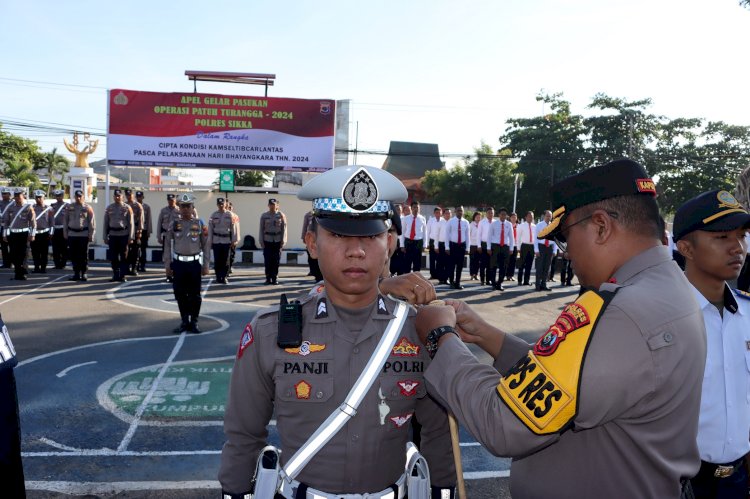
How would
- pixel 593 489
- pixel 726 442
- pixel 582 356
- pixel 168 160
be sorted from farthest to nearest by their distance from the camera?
1. pixel 168 160
2. pixel 726 442
3. pixel 593 489
4. pixel 582 356

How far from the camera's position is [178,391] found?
6078mm

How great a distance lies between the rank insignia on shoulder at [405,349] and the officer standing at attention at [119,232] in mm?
13291

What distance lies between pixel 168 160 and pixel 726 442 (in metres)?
20.0

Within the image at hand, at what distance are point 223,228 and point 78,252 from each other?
370 cm

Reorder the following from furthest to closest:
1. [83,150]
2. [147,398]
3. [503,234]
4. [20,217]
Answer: [83,150], [503,234], [20,217], [147,398]

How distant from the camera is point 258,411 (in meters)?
2.17

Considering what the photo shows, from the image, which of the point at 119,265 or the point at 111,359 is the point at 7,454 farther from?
Answer: the point at 119,265

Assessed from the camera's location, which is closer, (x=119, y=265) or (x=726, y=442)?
(x=726, y=442)

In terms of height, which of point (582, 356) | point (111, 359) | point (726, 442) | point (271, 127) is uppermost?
point (271, 127)

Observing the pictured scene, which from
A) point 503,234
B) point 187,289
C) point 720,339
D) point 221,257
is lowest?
point 187,289

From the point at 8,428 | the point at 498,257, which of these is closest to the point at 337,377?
the point at 8,428

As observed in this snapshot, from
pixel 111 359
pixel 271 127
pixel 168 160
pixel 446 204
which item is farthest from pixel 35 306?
pixel 446 204

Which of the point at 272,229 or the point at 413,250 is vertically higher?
the point at 272,229

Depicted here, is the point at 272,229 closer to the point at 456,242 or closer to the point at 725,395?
the point at 456,242
